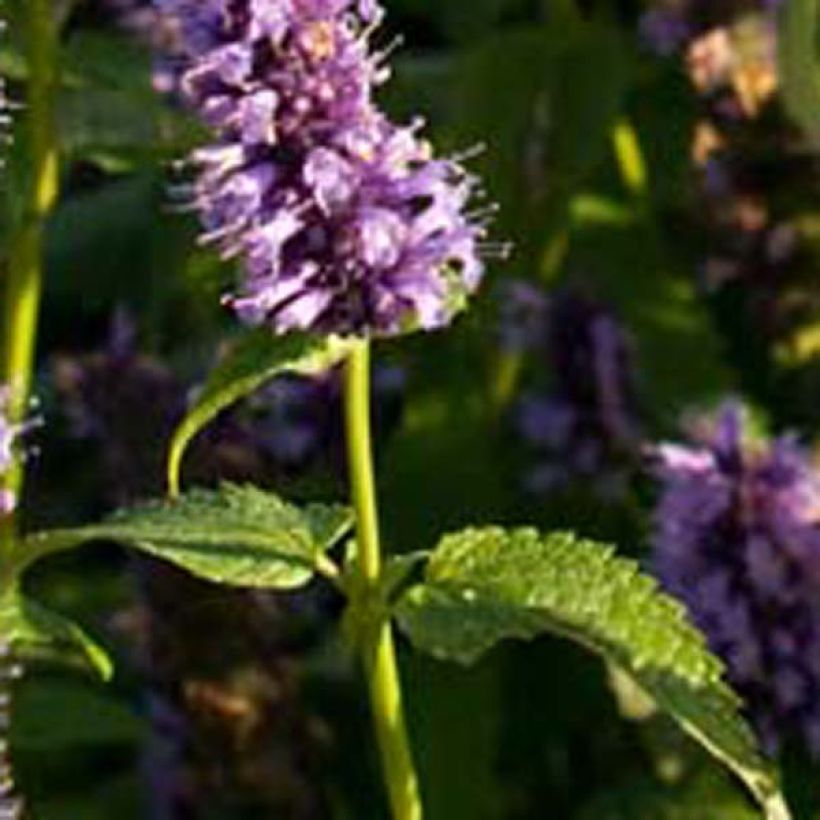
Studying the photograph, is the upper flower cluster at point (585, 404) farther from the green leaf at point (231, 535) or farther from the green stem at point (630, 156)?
the green leaf at point (231, 535)

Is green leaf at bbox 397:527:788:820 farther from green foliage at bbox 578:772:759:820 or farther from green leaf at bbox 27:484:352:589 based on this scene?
green foliage at bbox 578:772:759:820

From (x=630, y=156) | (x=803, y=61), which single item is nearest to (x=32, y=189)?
(x=803, y=61)

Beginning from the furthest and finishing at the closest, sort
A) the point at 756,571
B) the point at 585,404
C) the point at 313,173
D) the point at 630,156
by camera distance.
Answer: the point at 630,156, the point at 585,404, the point at 756,571, the point at 313,173

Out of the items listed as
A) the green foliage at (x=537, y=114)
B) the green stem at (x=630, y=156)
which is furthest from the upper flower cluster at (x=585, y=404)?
the green stem at (x=630, y=156)

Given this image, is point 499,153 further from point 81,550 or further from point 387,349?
point 81,550

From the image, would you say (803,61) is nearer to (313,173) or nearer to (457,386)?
(457,386)
